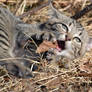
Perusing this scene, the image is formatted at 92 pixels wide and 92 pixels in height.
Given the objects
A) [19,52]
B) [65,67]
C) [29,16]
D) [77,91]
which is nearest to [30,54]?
[19,52]

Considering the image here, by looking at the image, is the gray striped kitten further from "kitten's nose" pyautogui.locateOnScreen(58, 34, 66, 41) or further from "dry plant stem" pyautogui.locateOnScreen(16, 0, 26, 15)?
"dry plant stem" pyautogui.locateOnScreen(16, 0, 26, 15)

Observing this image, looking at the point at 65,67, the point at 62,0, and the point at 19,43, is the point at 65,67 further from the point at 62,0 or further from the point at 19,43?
the point at 62,0

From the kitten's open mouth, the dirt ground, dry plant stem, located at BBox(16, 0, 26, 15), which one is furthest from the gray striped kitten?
dry plant stem, located at BBox(16, 0, 26, 15)

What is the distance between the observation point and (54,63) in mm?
3670

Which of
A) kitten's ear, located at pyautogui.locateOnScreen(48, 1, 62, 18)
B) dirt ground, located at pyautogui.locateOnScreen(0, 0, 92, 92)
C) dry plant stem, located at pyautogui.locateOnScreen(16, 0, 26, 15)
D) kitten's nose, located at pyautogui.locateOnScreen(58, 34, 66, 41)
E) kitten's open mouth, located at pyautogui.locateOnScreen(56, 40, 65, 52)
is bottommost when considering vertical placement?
dirt ground, located at pyautogui.locateOnScreen(0, 0, 92, 92)

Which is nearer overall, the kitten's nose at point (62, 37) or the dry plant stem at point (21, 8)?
the kitten's nose at point (62, 37)

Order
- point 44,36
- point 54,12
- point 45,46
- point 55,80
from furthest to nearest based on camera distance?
point 54,12 < point 44,36 < point 45,46 < point 55,80

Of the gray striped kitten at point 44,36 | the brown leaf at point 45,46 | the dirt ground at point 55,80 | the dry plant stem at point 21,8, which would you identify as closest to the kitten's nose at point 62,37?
the gray striped kitten at point 44,36

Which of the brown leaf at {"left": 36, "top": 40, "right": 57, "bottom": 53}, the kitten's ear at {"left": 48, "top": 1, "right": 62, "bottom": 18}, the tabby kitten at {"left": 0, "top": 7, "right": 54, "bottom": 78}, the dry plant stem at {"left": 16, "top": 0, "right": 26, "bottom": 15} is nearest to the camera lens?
the tabby kitten at {"left": 0, "top": 7, "right": 54, "bottom": 78}

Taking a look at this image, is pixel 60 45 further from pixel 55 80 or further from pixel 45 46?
pixel 55 80

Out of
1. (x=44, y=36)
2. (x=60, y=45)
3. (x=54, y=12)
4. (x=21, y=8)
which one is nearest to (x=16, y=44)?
(x=44, y=36)

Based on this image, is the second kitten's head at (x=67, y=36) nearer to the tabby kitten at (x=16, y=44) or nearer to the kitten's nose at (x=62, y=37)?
the kitten's nose at (x=62, y=37)

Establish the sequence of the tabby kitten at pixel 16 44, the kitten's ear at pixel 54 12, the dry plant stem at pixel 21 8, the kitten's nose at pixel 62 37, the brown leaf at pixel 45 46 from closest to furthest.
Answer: the tabby kitten at pixel 16 44 < the brown leaf at pixel 45 46 < the kitten's nose at pixel 62 37 < the kitten's ear at pixel 54 12 < the dry plant stem at pixel 21 8

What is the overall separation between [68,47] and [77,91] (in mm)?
557
